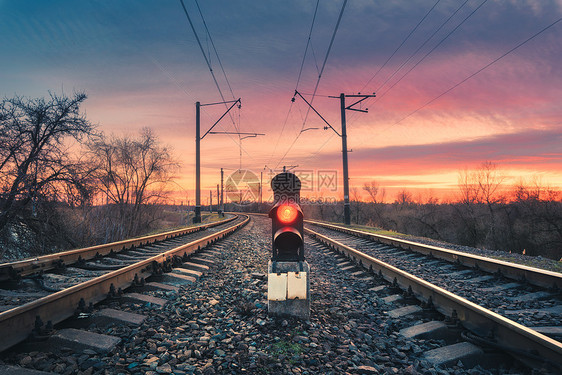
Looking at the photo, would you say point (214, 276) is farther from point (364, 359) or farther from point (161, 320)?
point (364, 359)

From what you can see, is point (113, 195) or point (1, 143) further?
point (113, 195)

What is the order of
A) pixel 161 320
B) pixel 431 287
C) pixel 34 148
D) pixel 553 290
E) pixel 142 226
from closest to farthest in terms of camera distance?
1. pixel 161 320
2. pixel 431 287
3. pixel 553 290
4. pixel 34 148
5. pixel 142 226

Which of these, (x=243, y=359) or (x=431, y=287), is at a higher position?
(x=431, y=287)

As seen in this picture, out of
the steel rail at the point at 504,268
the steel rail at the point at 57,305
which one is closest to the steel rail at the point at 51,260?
the steel rail at the point at 57,305

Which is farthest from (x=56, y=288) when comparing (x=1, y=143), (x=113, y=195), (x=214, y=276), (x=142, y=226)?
(x=142, y=226)

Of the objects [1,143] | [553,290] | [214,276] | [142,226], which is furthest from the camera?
[142,226]

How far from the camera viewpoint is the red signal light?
4172mm

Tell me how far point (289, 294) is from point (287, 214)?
3.25 feet

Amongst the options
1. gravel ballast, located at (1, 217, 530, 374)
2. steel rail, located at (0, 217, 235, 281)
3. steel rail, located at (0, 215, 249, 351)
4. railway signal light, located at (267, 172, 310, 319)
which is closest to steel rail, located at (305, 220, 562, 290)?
gravel ballast, located at (1, 217, 530, 374)

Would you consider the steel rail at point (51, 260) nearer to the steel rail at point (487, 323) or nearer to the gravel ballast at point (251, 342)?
the gravel ballast at point (251, 342)

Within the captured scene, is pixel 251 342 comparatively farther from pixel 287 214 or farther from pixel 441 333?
pixel 441 333

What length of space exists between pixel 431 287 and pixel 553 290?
78.0 inches

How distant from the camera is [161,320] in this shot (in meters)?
4.04

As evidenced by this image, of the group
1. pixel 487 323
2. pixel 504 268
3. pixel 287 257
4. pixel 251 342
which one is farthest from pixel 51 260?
pixel 504 268
